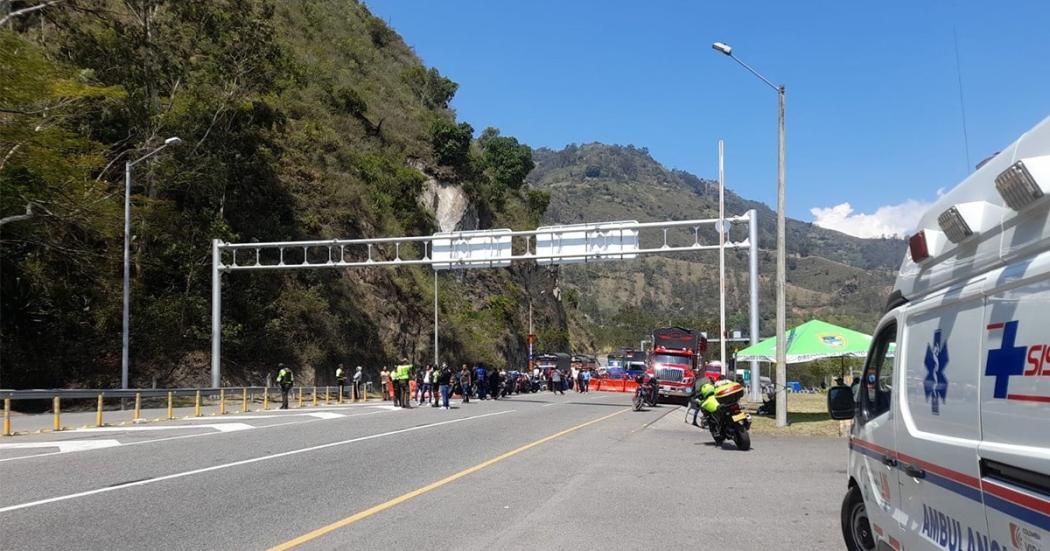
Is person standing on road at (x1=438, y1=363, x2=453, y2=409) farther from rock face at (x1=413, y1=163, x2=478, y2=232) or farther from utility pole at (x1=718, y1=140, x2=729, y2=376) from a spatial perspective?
rock face at (x1=413, y1=163, x2=478, y2=232)

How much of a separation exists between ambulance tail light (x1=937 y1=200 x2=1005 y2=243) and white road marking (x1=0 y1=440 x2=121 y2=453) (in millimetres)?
14425

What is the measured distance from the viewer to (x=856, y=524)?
22.1ft

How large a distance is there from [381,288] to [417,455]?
135 ft

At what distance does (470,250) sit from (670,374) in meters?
11.4

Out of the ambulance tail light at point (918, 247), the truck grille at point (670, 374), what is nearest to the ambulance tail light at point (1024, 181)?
the ambulance tail light at point (918, 247)

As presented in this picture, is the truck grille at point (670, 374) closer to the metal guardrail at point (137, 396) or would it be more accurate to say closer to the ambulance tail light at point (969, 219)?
the metal guardrail at point (137, 396)

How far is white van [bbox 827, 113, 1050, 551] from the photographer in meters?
3.44

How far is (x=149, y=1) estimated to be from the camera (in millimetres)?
38969

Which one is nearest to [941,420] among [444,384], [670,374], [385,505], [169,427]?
[385,505]

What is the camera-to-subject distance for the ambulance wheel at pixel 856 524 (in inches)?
256

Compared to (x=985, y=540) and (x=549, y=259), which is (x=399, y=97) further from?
(x=985, y=540)

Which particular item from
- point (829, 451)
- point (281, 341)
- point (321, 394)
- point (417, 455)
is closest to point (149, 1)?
point (281, 341)

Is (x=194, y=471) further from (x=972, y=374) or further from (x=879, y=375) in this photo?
(x=972, y=374)

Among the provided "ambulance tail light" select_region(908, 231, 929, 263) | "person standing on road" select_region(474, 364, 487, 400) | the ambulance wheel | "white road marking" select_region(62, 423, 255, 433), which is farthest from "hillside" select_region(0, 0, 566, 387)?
"ambulance tail light" select_region(908, 231, 929, 263)
